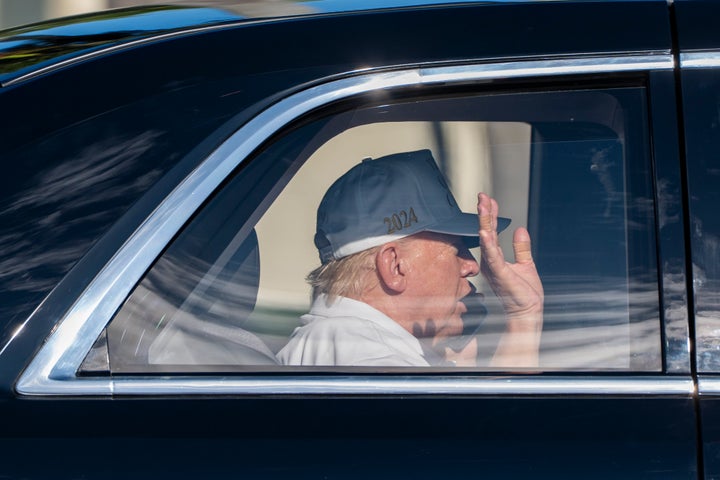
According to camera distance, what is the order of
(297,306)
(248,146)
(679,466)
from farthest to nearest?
(297,306), (248,146), (679,466)

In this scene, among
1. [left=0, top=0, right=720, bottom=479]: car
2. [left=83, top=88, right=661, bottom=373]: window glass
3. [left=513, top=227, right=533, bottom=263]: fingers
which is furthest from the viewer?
[left=513, top=227, right=533, bottom=263]: fingers

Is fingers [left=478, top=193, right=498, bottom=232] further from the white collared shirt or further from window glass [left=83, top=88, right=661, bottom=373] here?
the white collared shirt

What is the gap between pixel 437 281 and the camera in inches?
67.0

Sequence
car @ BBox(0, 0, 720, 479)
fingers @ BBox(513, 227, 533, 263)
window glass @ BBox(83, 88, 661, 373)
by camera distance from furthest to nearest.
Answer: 1. fingers @ BBox(513, 227, 533, 263)
2. window glass @ BBox(83, 88, 661, 373)
3. car @ BBox(0, 0, 720, 479)

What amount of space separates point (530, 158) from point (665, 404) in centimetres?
46

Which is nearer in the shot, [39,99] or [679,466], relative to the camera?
[679,466]

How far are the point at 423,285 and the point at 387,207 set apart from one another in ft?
0.48

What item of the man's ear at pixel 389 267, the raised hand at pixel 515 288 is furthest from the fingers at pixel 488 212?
the man's ear at pixel 389 267

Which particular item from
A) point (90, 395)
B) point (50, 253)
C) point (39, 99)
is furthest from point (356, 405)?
point (39, 99)

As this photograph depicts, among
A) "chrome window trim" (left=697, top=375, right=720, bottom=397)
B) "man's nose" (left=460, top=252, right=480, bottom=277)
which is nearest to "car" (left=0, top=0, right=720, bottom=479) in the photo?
"chrome window trim" (left=697, top=375, right=720, bottom=397)

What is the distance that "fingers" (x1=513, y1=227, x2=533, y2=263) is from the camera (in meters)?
1.61

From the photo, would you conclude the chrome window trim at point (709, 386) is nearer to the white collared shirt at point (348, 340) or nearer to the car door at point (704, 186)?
the car door at point (704, 186)

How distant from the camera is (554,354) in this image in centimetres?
153

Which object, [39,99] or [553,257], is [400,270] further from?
[39,99]
